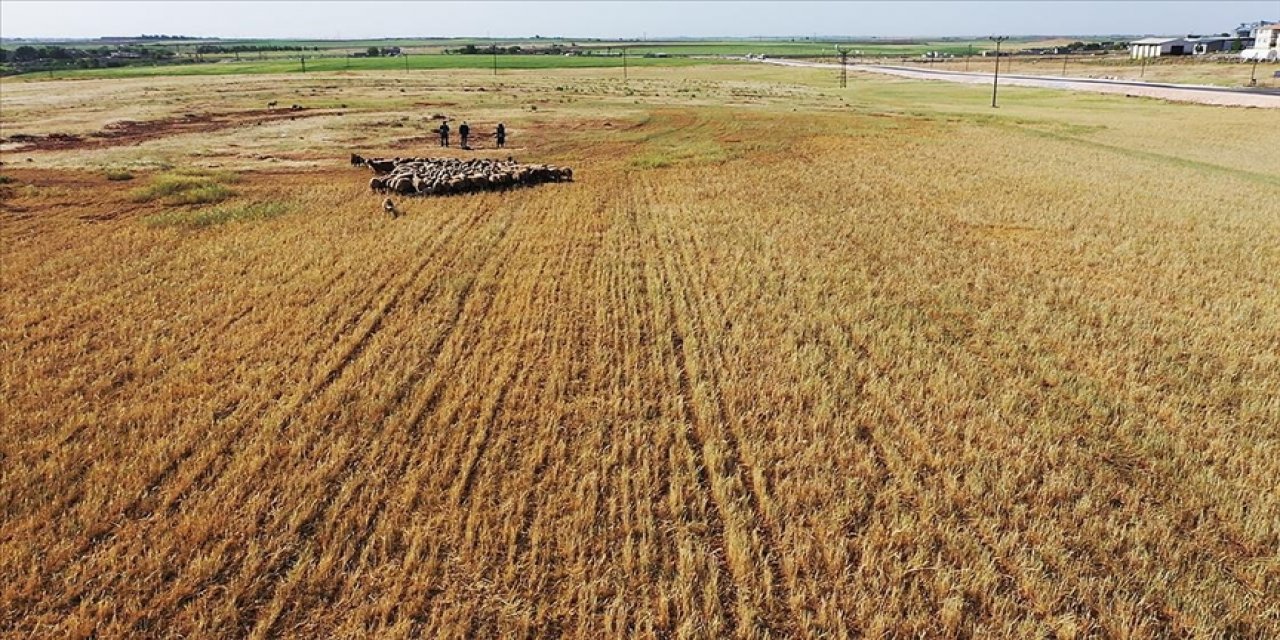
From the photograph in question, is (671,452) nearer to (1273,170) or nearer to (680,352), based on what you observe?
(680,352)

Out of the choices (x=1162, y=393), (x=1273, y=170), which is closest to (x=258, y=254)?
(x=1162, y=393)

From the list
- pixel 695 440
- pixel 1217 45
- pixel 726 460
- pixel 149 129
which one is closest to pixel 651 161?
pixel 695 440

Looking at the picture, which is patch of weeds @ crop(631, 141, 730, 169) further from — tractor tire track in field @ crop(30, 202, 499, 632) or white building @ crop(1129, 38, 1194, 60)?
white building @ crop(1129, 38, 1194, 60)

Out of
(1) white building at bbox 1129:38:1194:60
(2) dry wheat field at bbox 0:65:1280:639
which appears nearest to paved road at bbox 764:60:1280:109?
(2) dry wheat field at bbox 0:65:1280:639

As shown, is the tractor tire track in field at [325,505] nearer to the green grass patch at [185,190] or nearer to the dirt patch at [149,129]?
the green grass patch at [185,190]

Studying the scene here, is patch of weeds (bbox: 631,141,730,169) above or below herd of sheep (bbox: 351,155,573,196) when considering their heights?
above

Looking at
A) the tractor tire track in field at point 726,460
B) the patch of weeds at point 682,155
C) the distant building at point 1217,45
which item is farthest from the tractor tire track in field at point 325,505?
the distant building at point 1217,45
